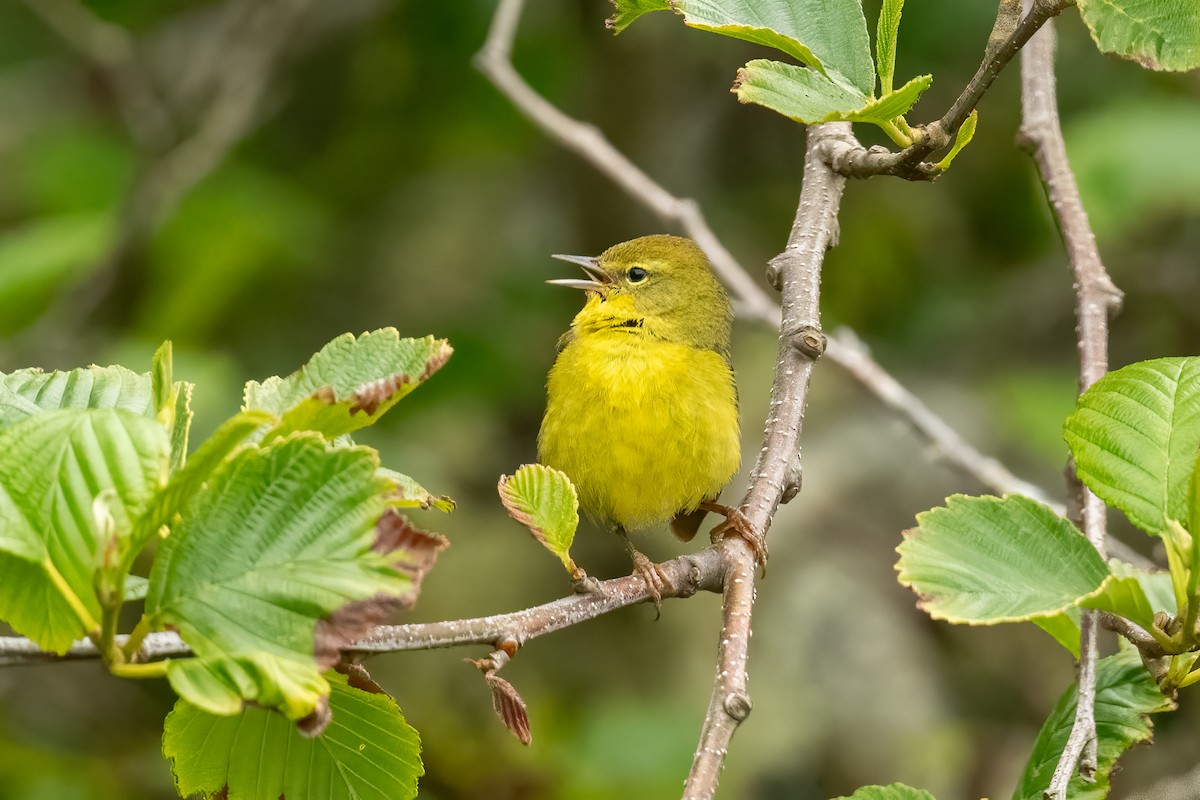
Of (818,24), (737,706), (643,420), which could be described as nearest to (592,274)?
(643,420)

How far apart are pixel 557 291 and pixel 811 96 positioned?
4.81 meters

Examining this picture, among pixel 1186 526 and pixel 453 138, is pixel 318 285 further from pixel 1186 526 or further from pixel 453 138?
pixel 1186 526

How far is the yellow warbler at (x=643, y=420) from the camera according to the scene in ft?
11.1

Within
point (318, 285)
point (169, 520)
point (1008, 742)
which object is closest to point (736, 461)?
point (169, 520)

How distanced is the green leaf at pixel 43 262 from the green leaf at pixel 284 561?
3.95 meters

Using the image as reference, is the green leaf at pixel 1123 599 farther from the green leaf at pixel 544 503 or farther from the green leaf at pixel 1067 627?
the green leaf at pixel 544 503

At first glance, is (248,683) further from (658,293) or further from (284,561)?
(658,293)

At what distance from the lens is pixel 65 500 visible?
144 cm

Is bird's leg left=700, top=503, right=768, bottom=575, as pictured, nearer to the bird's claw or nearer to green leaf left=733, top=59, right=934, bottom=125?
the bird's claw

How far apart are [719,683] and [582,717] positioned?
3534mm

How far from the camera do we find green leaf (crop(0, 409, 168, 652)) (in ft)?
4.62

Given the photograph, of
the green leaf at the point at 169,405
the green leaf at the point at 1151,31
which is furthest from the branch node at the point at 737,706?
the green leaf at the point at 1151,31

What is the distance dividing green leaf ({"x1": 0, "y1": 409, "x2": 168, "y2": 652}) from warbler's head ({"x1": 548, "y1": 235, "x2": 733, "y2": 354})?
242 centimetres

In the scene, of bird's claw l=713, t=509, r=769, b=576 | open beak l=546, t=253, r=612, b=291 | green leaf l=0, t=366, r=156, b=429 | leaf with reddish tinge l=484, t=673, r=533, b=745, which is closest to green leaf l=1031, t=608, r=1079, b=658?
bird's claw l=713, t=509, r=769, b=576
